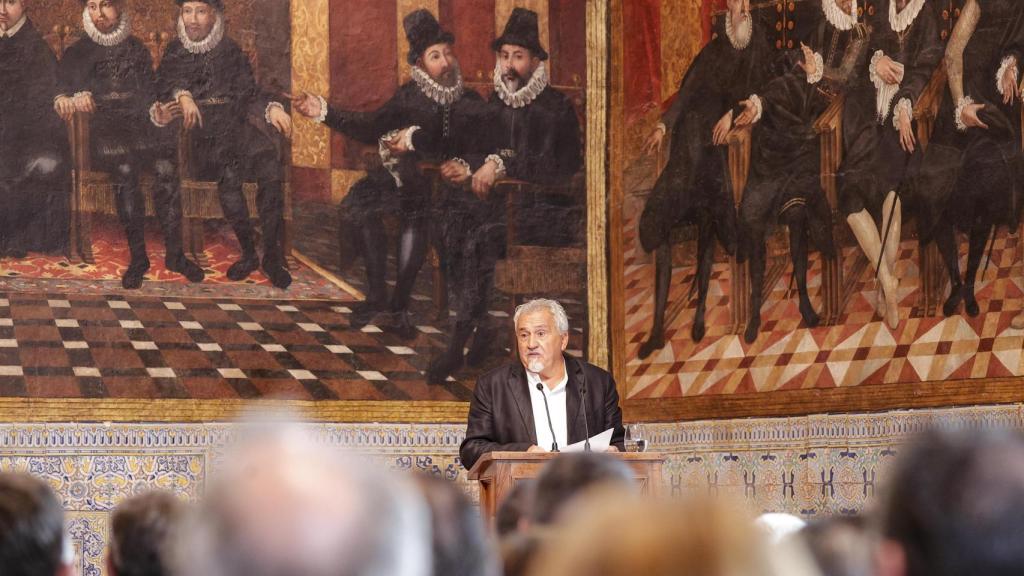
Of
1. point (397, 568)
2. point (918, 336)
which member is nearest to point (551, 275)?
point (918, 336)

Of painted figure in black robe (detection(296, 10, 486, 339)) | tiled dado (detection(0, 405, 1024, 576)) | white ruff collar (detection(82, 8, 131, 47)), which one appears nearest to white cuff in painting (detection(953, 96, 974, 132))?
tiled dado (detection(0, 405, 1024, 576))

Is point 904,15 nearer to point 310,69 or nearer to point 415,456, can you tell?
point 310,69

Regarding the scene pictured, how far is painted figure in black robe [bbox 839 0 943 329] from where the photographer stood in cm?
1115

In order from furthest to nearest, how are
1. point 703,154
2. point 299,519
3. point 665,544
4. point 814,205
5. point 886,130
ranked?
point 703,154 < point 814,205 < point 886,130 < point 299,519 < point 665,544

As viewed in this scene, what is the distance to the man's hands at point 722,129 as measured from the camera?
1216 cm

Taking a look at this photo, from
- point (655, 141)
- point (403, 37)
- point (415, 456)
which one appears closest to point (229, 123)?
point (403, 37)

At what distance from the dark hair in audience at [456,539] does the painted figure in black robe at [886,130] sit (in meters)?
9.02

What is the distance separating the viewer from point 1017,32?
35.2 ft

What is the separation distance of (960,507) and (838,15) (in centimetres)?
1019

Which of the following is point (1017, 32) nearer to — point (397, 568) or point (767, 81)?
point (767, 81)

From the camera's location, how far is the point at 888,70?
11320 millimetres

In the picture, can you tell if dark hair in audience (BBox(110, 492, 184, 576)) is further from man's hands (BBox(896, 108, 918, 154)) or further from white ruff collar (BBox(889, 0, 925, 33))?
white ruff collar (BBox(889, 0, 925, 33))

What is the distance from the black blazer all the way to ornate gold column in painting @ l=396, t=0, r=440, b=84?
4166 millimetres

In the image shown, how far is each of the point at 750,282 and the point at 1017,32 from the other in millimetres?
2918
